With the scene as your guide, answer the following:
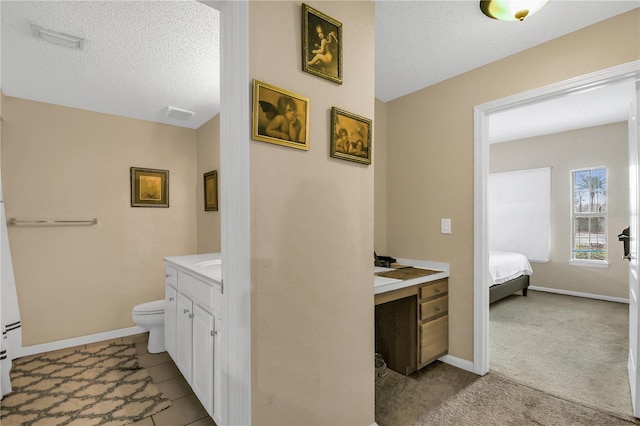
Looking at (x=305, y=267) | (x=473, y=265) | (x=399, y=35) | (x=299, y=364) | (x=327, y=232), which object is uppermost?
(x=399, y=35)

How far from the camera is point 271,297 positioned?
132cm

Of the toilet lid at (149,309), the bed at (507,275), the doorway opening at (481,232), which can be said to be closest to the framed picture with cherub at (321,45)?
the doorway opening at (481,232)

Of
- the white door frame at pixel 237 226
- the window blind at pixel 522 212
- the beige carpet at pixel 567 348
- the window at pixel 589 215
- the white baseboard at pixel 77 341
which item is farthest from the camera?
the window blind at pixel 522 212

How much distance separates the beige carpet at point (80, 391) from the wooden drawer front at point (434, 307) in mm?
1994

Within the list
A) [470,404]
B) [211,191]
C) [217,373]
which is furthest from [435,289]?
[211,191]

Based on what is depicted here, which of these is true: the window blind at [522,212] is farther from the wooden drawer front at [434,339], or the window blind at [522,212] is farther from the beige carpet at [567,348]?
the wooden drawer front at [434,339]

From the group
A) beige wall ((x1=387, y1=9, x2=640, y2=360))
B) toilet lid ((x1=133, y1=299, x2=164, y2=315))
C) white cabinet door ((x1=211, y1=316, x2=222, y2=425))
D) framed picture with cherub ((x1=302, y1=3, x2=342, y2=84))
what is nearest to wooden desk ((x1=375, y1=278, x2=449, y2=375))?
beige wall ((x1=387, y1=9, x2=640, y2=360))

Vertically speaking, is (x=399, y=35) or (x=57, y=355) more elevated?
(x=399, y=35)

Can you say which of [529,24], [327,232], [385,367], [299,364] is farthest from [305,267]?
[529,24]

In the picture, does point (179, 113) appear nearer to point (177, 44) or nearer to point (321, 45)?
point (177, 44)

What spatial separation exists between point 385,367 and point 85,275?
10.5 feet

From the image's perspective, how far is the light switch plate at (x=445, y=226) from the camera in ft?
8.72

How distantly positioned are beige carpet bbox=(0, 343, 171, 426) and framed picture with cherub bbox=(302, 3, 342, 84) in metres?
2.39

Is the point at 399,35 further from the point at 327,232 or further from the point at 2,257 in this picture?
the point at 2,257
